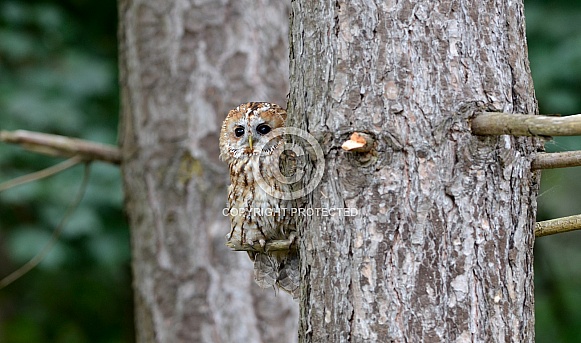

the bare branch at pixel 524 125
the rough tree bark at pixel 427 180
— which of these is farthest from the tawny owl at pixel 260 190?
the bare branch at pixel 524 125

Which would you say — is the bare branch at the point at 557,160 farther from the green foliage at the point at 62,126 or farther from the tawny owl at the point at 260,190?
the green foliage at the point at 62,126

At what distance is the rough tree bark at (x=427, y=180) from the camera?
154 centimetres

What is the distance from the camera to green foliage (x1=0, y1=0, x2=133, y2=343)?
4500 millimetres

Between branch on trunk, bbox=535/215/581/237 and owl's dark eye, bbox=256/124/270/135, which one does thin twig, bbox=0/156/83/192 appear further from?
branch on trunk, bbox=535/215/581/237

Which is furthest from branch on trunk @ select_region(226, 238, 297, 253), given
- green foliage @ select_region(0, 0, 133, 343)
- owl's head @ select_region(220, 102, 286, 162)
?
green foliage @ select_region(0, 0, 133, 343)

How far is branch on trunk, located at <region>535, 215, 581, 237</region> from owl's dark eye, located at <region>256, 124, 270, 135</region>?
3.47 feet

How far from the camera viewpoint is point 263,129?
251cm

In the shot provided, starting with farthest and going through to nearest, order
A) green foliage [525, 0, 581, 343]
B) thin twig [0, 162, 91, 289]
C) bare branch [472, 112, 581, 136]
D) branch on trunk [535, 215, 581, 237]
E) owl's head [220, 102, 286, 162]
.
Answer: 1. green foliage [525, 0, 581, 343]
2. thin twig [0, 162, 91, 289]
3. owl's head [220, 102, 286, 162]
4. branch on trunk [535, 215, 581, 237]
5. bare branch [472, 112, 581, 136]

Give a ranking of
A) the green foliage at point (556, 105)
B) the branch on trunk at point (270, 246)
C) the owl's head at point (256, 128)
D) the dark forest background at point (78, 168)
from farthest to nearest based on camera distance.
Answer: the dark forest background at point (78, 168), the green foliage at point (556, 105), the owl's head at point (256, 128), the branch on trunk at point (270, 246)

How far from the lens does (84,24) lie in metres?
5.09

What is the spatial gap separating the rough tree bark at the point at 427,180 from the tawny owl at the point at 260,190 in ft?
1.54

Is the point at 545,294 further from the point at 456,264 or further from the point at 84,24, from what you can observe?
the point at 456,264

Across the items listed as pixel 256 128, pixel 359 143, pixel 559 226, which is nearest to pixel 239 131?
pixel 256 128

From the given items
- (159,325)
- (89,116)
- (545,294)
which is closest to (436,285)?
(159,325)
